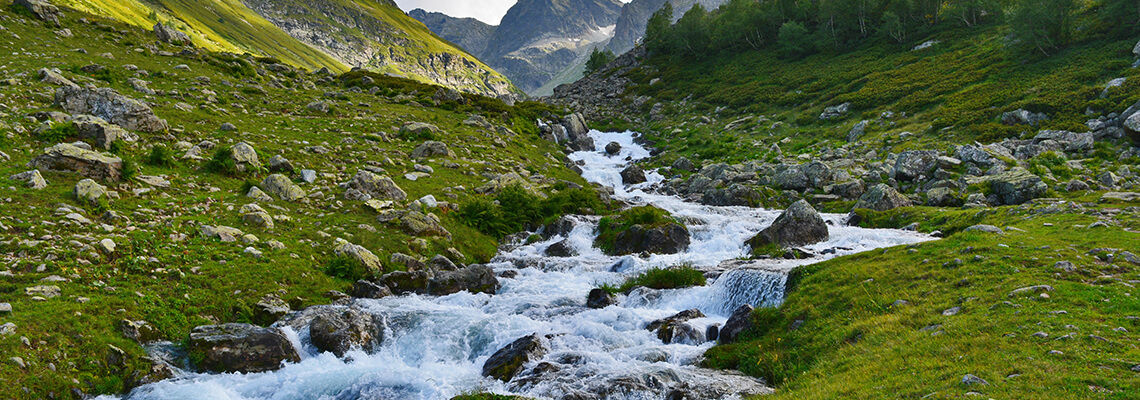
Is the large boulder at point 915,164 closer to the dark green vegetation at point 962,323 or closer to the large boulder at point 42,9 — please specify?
the dark green vegetation at point 962,323

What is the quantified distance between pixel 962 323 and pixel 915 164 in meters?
26.6

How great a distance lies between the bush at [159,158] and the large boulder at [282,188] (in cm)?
341

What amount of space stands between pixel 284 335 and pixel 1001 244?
19923 mm

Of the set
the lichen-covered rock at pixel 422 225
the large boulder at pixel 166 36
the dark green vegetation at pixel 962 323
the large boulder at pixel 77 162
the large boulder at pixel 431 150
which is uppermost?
the dark green vegetation at pixel 962 323

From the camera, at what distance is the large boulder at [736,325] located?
12523 mm

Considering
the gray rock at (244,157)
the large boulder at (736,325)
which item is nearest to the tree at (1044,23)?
the large boulder at (736,325)

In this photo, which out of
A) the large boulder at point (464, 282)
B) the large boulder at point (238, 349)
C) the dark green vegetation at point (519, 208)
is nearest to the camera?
the large boulder at point (238, 349)

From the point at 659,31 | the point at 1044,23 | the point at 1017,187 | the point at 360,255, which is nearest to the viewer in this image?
the point at 360,255

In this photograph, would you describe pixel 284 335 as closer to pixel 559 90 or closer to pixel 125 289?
pixel 125 289

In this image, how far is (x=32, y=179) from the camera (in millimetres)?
14648

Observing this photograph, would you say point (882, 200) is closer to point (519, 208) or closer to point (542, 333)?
point (519, 208)

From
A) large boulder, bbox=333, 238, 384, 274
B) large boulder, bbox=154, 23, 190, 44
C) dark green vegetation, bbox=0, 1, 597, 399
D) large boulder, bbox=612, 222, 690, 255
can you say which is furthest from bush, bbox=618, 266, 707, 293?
large boulder, bbox=154, 23, 190, 44

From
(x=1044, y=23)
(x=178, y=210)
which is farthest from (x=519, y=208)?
(x=1044, y=23)

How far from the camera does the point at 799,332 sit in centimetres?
1140
